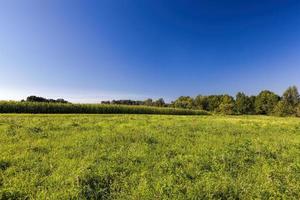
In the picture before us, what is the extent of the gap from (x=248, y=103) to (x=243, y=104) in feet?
9.80

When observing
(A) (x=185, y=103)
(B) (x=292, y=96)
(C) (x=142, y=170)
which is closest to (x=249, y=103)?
(B) (x=292, y=96)

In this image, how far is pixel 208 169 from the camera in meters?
8.48

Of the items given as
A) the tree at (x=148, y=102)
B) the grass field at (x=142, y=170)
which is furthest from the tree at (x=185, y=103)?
the grass field at (x=142, y=170)

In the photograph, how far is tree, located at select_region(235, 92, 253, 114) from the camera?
4897 inches

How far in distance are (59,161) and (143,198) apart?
3.86 meters

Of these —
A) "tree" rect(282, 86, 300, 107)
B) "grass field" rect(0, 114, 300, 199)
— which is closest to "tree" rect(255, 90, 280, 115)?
"tree" rect(282, 86, 300, 107)

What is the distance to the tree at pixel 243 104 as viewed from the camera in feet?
408

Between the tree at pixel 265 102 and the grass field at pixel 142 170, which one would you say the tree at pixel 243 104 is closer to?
the tree at pixel 265 102

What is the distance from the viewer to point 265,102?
122 m

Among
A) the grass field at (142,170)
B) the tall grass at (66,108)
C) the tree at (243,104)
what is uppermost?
the tree at (243,104)

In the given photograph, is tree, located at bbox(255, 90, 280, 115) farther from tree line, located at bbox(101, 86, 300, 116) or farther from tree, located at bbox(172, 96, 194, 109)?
tree, located at bbox(172, 96, 194, 109)

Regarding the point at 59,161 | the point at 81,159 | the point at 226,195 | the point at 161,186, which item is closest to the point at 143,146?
the point at 81,159

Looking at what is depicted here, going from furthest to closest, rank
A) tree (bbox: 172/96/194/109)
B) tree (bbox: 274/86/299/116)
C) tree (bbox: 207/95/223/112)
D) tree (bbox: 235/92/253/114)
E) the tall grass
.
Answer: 1. tree (bbox: 172/96/194/109)
2. tree (bbox: 207/95/223/112)
3. tree (bbox: 235/92/253/114)
4. tree (bbox: 274/86/299/116)
5. the tall grass

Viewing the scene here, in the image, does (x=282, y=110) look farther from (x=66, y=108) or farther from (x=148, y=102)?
(x=66, y=108)
